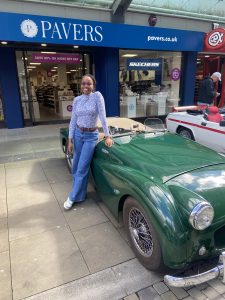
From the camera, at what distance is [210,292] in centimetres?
224

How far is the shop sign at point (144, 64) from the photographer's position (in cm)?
978

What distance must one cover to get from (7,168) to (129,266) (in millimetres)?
3772

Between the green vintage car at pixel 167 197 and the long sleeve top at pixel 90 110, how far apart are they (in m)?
0.37

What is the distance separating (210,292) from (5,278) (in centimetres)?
196

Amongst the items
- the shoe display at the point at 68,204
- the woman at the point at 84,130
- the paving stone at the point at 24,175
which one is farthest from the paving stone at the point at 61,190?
the paving stone at the point at 24,175

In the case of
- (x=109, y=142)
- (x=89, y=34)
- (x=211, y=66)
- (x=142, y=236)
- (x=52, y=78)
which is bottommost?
(x=142, y=236)

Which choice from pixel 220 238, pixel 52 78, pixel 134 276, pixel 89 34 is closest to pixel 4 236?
pixel 134 276

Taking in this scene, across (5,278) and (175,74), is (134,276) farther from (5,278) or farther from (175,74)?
(175,74)

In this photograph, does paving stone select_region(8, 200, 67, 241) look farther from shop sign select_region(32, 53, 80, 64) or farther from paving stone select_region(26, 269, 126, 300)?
shop sign select_region(32, 53, 80, 64)

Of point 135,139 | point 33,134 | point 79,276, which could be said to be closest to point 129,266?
point 79,276

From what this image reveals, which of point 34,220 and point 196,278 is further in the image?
point 34,220

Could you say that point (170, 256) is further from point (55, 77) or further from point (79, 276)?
point (55, 77)

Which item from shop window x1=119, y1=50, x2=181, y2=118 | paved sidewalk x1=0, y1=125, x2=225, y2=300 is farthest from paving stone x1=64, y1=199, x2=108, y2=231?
shop window x1=119, y1=50, x2=181, y2=118

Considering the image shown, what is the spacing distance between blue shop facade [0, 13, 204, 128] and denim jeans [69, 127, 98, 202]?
466cm
